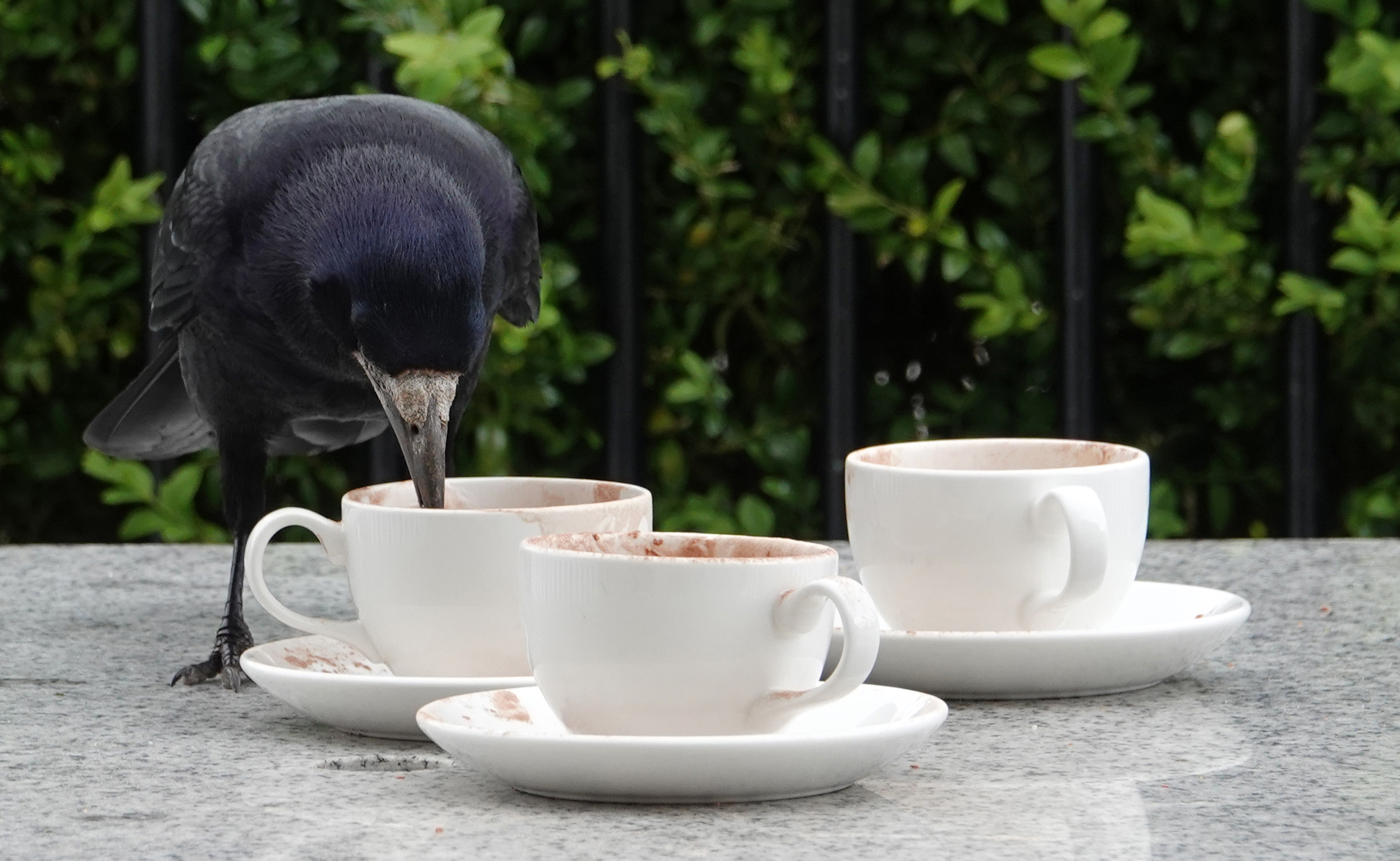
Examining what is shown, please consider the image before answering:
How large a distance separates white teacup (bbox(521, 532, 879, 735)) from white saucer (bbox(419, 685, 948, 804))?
0.02 meters

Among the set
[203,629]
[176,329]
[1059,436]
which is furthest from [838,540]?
[203,629]

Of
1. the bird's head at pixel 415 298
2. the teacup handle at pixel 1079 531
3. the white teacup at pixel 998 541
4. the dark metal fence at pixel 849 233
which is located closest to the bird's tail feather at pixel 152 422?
the dark metal fence at pixel 849 233

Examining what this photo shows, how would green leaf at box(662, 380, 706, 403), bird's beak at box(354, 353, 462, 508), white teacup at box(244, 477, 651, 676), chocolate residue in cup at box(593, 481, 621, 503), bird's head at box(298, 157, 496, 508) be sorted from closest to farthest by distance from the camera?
white teacup at box(244, 477, 651, 676) → chocolate residue in cup at box(593, 481, 621, 503) → bird's beak at box(354, 353, 462, 508) → bird's head at box(298, 157, 496, 508) → green leaf at box(662, 380, 706, 403)

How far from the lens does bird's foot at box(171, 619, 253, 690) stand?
4.49ft

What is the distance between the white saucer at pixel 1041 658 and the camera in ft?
3.99

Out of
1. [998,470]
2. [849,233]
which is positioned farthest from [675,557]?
[849,233]

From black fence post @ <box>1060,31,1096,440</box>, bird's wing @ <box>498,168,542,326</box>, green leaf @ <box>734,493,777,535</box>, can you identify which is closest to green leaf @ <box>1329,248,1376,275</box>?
black fence post @ <box>1060,31,1096,440</box>

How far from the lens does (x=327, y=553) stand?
4.05 feet

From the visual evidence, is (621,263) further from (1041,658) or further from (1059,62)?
(1041,658)

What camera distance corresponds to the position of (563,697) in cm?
101

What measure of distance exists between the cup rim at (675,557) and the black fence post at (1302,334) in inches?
65.4

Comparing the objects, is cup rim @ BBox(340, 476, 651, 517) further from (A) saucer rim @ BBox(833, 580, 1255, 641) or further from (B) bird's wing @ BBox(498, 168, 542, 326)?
(B) bird's wing @ BBox(498, 168, 542, 326)

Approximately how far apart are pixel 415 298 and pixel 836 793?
0.80m

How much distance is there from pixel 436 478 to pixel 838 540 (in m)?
1.24
